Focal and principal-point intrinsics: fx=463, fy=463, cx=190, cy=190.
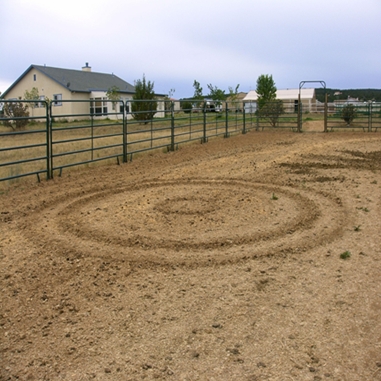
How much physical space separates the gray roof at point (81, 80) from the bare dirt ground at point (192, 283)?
113ft

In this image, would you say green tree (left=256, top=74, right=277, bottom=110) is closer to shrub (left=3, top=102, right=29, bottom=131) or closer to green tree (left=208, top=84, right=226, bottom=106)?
green tree (left=208, top=84, right=226, bottom=106)

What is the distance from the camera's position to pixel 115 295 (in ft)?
12.9

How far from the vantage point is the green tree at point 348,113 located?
2442cm

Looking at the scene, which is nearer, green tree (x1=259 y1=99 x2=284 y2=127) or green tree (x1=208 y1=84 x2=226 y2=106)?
green tree (x1=259 y1=99 x2=284 y2=127)

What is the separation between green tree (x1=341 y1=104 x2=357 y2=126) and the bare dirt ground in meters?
17.4

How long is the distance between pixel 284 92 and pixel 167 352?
Result: 65525 mm

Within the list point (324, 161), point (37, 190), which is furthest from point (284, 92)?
point (37, 190)

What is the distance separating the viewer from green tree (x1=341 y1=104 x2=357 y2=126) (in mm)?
24422

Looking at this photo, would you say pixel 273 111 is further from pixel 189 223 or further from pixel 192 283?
pixel 192 283

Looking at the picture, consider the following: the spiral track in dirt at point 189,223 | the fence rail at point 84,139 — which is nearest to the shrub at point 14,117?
the fence rail at point 84,139

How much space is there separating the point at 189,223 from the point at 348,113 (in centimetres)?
2074

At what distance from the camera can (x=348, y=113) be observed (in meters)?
24.5

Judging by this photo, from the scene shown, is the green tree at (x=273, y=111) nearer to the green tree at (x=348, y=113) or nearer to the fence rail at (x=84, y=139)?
the fence rail at (x=84, y=139)

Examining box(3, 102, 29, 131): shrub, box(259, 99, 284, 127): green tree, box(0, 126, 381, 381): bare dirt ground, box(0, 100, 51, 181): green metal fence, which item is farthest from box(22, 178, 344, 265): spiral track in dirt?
box(259, 99, 284, 127): green tree
